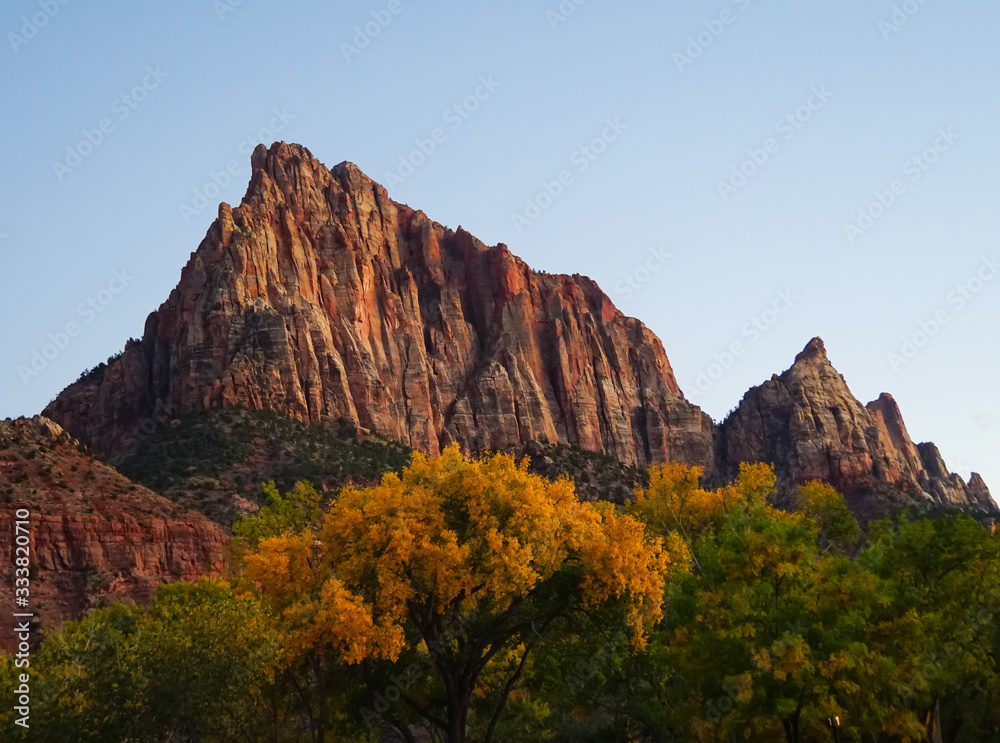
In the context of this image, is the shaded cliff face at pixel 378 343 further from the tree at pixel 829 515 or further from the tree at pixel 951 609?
the tree at pixel 951 609

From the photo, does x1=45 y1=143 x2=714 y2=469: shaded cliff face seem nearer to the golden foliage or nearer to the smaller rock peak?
the smaller rock peak

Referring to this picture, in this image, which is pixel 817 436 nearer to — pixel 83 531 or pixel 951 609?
pixel 83 531

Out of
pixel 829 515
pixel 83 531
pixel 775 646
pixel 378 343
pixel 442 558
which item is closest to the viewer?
pixel 775 646

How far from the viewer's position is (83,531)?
53.9m

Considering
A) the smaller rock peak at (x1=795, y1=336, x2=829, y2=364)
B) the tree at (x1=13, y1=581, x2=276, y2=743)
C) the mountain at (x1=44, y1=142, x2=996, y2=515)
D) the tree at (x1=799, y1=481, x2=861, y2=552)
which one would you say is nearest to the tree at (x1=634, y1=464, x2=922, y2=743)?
the tree at (x1=13, y1=581, x2=276, y2=743)

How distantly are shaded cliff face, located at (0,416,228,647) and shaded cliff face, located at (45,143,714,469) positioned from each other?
37925mm

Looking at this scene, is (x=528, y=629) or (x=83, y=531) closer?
(x=528, y=629)

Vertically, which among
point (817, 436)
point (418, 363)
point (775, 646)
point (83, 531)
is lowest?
point (775, 646)

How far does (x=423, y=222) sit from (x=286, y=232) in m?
35.2

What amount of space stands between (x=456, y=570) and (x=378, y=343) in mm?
106209

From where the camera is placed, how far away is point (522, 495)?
2719cm

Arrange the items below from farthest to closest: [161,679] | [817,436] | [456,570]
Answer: [817,436] → [456,570] → [161,679]

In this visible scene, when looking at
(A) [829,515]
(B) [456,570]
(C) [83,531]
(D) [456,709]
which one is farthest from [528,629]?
(A) [829,515]

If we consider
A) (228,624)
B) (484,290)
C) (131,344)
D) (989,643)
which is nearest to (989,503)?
(484,290)
